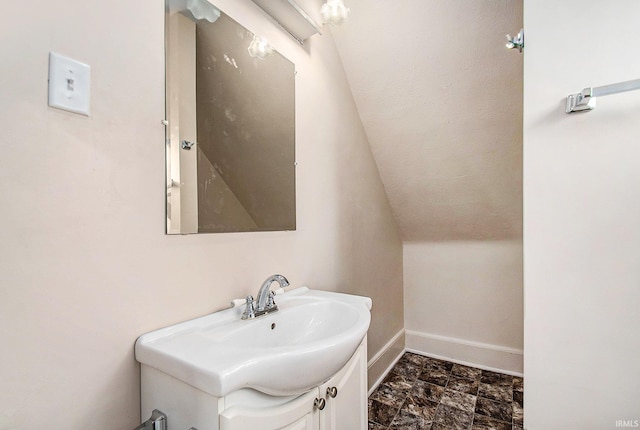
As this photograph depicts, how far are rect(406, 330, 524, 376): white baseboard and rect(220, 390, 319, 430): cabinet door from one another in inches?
76.4

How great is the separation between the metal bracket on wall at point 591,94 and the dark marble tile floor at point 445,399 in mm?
1582

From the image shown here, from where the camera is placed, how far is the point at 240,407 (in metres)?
0.66

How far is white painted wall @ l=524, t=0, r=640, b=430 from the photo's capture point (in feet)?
3.26

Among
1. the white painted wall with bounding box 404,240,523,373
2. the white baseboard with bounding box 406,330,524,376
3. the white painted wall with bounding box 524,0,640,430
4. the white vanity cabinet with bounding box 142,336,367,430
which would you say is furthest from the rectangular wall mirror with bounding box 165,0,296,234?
the white baseboard with bounding box 406,330,524,376

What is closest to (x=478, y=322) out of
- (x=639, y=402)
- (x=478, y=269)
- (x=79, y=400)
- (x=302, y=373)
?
(x=478, y=269)

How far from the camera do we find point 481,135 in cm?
178

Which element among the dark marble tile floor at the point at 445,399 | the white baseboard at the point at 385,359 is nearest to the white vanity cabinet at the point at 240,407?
the dark marble tile floor at the point at 445,399

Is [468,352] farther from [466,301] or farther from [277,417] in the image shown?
[277,417]

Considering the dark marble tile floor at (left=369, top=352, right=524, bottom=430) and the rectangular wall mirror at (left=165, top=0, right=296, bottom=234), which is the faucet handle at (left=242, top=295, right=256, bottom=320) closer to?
the rectangular wall mirror at (left=165, top=0, right=296, bottom=234)

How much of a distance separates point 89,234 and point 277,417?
2.01 feet

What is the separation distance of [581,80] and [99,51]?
4.74 feet

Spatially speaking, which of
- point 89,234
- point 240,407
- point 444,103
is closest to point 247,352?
point 240,407

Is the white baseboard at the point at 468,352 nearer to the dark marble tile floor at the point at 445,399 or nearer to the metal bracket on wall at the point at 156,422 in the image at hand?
the dark marble tile floor at the point at 445,399

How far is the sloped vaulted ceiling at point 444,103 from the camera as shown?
1.47 meters
